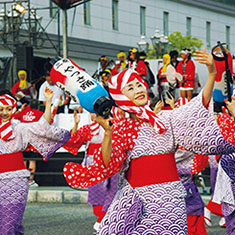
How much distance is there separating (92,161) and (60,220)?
1.18 m

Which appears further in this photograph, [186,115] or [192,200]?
[192,200]

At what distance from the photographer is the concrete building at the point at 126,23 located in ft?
95.7

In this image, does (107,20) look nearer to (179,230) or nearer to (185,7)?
(185,7)

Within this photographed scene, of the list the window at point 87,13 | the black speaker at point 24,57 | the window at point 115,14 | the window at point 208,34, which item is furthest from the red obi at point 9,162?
the window at point 208,34

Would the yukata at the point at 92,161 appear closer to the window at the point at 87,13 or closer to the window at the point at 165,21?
the window at the point at 87,13

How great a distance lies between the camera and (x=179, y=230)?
504 cm

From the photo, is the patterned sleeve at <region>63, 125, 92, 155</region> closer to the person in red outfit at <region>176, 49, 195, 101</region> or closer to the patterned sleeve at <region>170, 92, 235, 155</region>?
the patterned sleeve at <region>170, 92, 235, 155</region>

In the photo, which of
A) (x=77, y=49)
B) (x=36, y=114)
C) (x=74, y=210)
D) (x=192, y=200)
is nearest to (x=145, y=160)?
(x=192, y=200)

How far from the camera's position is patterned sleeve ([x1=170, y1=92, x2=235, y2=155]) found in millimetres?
5020

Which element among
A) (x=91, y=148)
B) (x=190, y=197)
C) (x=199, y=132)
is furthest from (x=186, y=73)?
(x=199, y=132)

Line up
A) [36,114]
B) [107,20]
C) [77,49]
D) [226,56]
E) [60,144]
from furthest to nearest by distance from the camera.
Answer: [107,20], [77,49], [36,114], [60,144], [226,56]

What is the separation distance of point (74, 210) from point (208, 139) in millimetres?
6509

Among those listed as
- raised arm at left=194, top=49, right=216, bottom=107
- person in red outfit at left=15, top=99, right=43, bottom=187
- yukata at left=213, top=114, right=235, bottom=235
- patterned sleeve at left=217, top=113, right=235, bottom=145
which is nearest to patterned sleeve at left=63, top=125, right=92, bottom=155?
yukata at left=213, top=114, right=235, bottom=235

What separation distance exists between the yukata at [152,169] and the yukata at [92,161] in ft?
10.9
